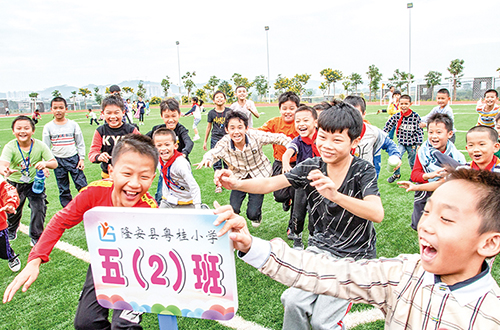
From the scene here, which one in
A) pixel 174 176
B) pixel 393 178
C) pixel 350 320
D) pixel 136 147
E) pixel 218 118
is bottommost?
pixel 350 320

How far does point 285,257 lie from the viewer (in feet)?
5.07

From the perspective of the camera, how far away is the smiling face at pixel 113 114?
14.8ft

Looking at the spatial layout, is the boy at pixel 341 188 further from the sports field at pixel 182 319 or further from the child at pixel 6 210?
the child at pixel 6 210

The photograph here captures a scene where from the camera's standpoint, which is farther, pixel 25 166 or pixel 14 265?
pixel 25 166

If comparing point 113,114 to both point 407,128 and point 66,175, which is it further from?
point 407,128

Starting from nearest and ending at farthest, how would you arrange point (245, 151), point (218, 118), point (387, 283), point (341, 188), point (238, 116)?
1. point (387, 283)
2. point (341, 188)
3. point (238, 116)
4. point (245, 151)
5. point (218, 118)

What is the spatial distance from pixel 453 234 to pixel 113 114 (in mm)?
4262

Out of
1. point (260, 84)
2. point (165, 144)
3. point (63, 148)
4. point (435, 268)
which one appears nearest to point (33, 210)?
point (63, 148)

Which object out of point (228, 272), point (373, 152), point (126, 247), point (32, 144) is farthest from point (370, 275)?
point (32, 144)

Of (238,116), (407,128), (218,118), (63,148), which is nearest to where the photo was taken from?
(238,116)

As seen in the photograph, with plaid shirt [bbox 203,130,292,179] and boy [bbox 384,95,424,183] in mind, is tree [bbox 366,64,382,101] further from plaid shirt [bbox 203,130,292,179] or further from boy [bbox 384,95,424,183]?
plaid shirt [bbox 203,130,292,179]

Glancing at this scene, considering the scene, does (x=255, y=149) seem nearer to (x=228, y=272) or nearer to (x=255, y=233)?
(x=255, y=233)

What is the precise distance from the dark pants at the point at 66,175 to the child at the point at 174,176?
193cm

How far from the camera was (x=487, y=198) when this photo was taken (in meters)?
1.26
